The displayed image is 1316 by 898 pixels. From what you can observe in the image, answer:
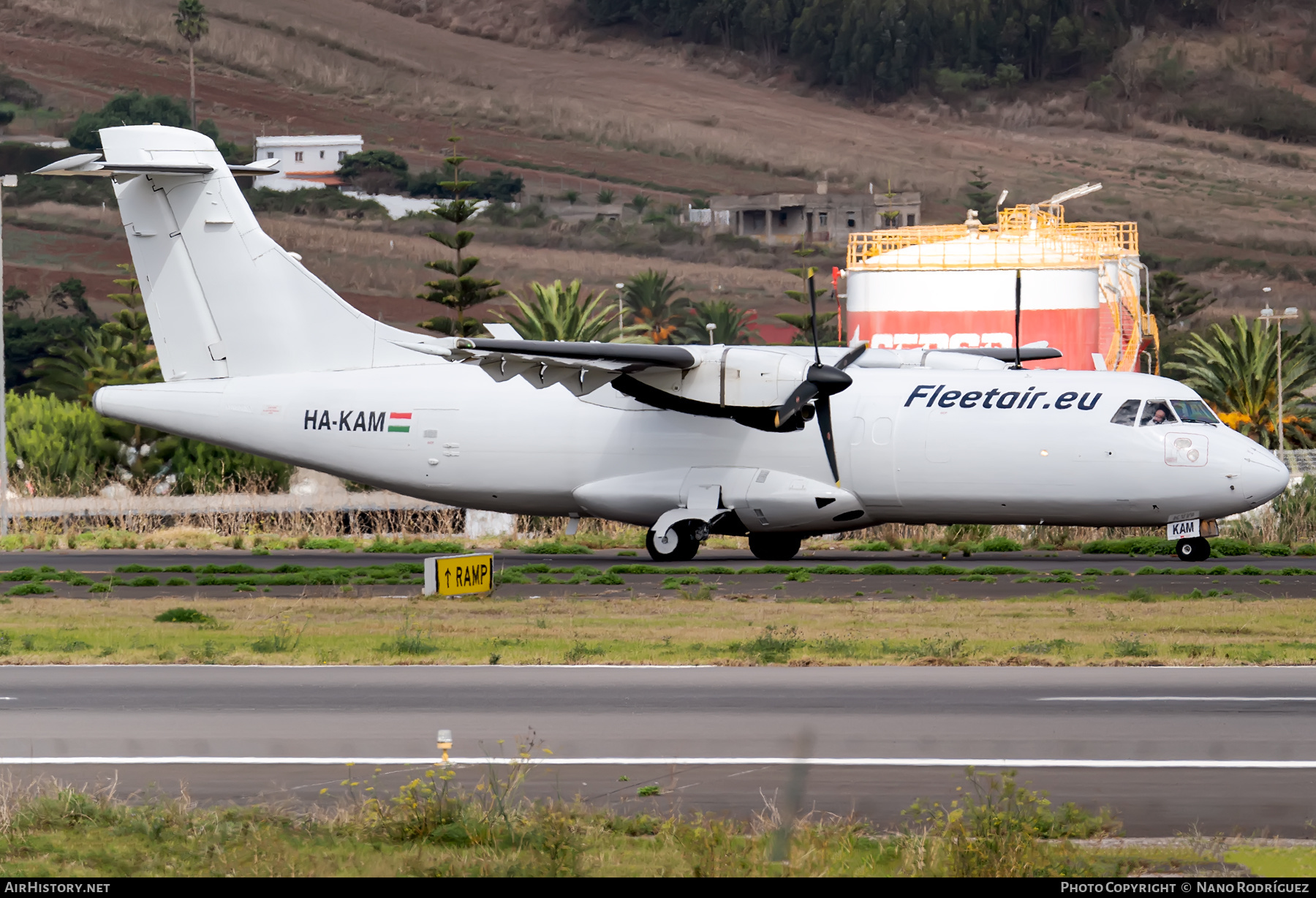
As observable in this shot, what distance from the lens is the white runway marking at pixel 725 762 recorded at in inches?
444

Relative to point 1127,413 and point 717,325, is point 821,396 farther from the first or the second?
point 717,325

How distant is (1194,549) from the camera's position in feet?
89.1

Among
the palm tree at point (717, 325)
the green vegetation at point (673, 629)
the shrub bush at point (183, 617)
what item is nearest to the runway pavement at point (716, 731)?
the green vegetation at point (673, 629)

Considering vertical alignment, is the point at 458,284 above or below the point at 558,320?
above

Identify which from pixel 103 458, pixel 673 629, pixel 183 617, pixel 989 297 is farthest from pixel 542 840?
pixel 103 458

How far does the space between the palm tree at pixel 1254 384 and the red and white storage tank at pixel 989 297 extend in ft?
8.62

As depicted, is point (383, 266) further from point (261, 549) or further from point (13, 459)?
point (261, 549)

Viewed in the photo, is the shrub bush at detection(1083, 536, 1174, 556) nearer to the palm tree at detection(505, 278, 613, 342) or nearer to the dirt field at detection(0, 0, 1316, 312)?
the palm tree at detection(505, 278, 613, 342)

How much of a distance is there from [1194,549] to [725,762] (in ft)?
58.3

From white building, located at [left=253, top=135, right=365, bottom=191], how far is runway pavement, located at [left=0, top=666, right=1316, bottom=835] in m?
163

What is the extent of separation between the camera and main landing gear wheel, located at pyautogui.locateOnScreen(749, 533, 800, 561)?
29688mm

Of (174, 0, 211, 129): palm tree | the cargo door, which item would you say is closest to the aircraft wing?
the cargo door

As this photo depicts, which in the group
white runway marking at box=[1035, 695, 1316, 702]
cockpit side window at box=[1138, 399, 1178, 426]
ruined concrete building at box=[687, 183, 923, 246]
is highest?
ruined concrete building at box=[687, 183, 923, 246]

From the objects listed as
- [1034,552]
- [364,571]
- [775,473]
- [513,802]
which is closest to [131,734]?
[513,802]
